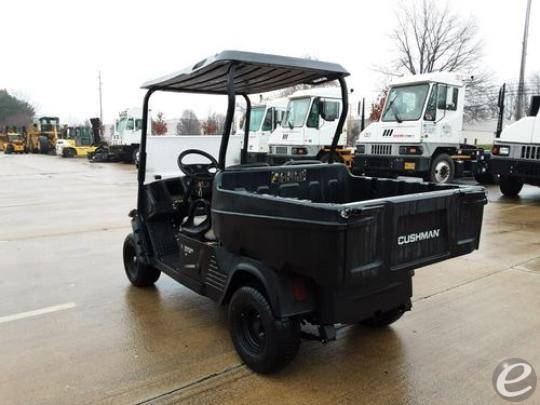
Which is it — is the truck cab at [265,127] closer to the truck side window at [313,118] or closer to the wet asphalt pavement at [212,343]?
the truck side window at [313,118]

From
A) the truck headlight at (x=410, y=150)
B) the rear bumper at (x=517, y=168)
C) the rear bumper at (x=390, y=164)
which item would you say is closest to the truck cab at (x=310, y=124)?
the rear bumper at (x=390, y=164)

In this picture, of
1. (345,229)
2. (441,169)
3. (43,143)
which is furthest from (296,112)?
(43,143)

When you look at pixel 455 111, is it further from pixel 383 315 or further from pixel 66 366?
pixel 66 366

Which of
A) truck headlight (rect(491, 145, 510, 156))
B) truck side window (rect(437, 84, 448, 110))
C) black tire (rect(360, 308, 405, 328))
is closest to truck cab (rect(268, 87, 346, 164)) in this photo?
truck side window (rect(437, 84, 448, 110))

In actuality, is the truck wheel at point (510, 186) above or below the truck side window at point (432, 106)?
below

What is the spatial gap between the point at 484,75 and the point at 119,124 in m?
23.7

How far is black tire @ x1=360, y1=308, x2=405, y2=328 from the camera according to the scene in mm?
3657

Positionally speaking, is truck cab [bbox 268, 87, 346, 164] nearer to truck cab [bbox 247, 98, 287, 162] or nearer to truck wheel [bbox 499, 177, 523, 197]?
truck cab [bbox 247, 98, 287, 162]

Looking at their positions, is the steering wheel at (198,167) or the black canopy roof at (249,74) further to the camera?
the steering wheel at (198,167)

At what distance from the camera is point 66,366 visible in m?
3.22

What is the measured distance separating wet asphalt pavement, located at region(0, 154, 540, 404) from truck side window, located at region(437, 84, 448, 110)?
7064 millimetres

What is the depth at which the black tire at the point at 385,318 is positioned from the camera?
3.66 meters

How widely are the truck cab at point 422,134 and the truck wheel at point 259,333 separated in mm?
9859

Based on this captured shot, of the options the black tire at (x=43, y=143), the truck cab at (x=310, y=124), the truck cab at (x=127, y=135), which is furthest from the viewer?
the black tire at (x=43, y=143)
